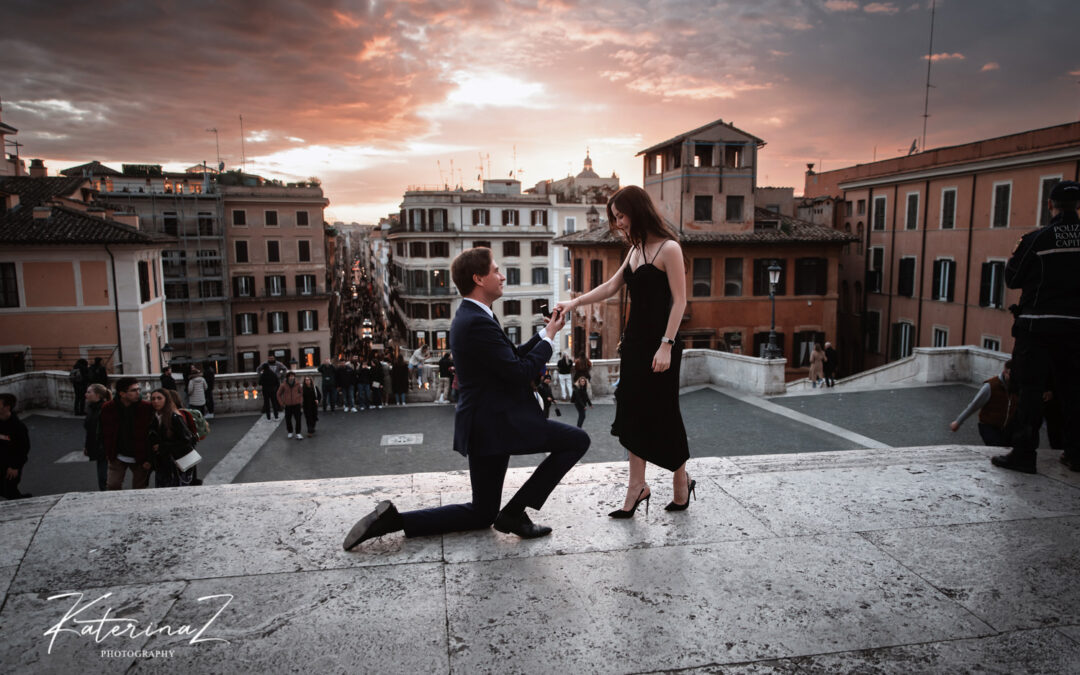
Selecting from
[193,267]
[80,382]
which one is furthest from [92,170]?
[80,382]

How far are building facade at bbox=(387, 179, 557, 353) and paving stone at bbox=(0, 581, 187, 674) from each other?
54957mm

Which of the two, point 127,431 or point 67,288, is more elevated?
point 67,288

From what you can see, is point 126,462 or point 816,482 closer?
point 816,482

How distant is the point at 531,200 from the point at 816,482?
58.3 meters

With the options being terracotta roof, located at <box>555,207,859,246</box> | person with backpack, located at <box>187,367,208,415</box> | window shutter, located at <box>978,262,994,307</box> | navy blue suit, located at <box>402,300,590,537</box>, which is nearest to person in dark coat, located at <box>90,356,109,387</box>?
person with backpack, located at <box>187,367,208,415</box>

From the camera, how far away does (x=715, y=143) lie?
35719mm

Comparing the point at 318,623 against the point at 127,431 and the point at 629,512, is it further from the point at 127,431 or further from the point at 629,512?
the point at 127,431

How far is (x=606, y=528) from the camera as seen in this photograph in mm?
4113

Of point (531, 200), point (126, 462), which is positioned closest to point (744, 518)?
point (126, 462)

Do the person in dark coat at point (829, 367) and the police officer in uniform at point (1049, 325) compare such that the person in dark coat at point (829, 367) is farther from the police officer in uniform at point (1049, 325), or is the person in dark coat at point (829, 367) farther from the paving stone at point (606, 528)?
the paving stone at point (606, 528)

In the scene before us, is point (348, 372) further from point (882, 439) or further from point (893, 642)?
point (893, 642)

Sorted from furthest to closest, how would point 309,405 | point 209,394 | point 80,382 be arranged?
point 209,394, point 80,382, point 309,405

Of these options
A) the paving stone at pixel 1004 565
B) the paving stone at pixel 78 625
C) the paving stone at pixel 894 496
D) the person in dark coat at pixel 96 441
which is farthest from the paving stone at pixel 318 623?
the person in dark coat at pixel 96 441

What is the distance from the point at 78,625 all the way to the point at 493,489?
208 centimetres
